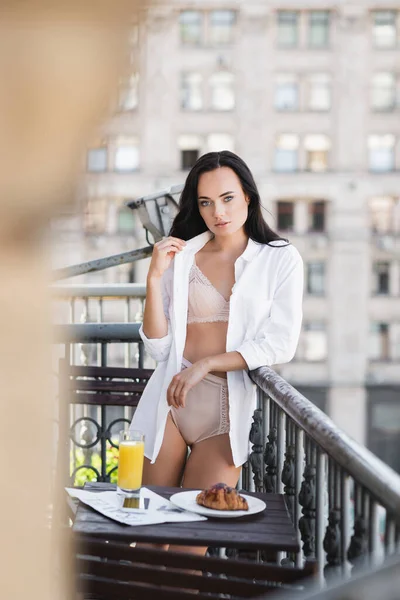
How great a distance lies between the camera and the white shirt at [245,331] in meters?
2.97

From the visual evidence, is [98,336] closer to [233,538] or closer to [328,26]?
[233,538]

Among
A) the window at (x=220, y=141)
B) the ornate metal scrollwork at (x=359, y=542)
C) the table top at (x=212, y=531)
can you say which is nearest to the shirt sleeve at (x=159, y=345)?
the table top at (x=212, y=531)

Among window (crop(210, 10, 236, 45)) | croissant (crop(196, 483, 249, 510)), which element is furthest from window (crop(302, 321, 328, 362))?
croissant (crop(196, 483, 249, 510))

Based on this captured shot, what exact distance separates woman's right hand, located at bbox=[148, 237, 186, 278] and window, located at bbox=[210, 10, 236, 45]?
41.3 meters

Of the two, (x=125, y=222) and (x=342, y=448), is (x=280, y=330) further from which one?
(x=125, y=222)

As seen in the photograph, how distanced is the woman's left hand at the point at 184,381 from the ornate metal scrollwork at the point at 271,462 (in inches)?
11.0

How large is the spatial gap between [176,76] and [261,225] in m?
41.0

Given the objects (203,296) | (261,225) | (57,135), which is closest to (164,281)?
(203,296)

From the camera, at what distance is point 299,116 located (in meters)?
42.7

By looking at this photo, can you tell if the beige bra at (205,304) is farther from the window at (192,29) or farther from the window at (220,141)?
the window at (192,29)

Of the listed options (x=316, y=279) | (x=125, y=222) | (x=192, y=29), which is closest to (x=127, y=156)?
(x=125, y=222)

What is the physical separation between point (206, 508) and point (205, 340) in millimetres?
923

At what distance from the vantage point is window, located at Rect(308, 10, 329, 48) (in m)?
42.9

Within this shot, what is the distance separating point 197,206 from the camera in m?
3.33
